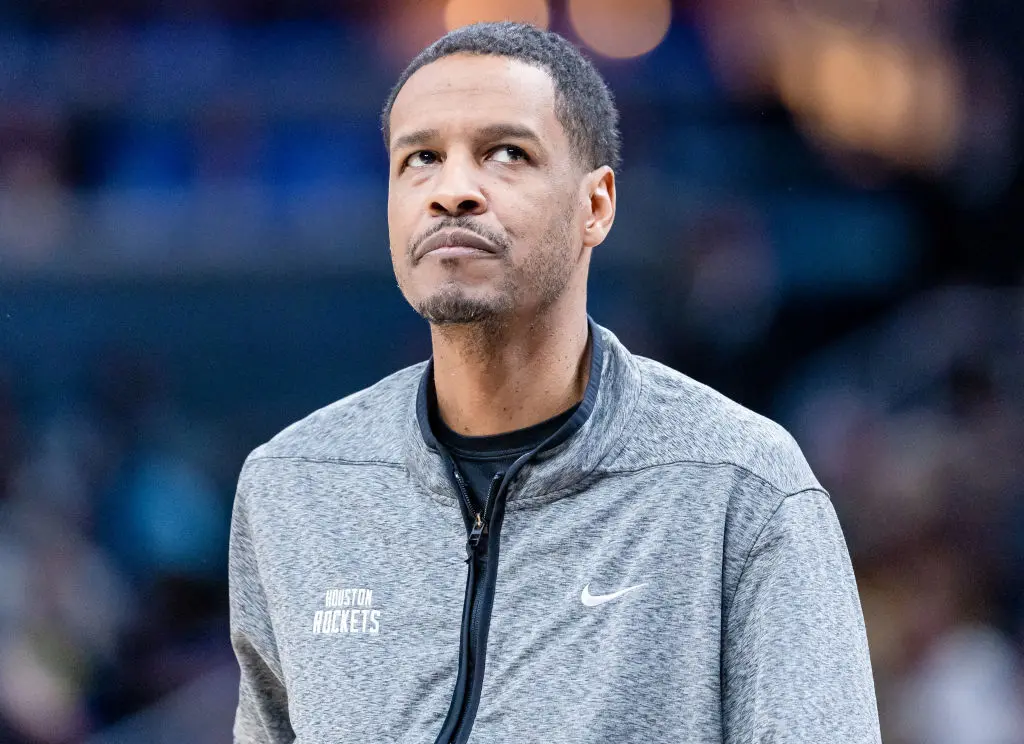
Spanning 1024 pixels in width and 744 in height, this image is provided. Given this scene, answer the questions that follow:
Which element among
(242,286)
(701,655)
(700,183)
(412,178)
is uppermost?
(700,183)

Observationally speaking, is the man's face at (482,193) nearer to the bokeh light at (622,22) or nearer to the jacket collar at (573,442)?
the jacket collar at (573,442)

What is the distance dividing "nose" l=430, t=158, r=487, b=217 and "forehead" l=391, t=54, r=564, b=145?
0.08 m

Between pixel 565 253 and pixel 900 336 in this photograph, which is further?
pixel 900 336

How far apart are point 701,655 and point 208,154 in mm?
4913

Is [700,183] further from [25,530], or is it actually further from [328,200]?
[25,530]

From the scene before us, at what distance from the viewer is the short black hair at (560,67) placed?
2.02 meters

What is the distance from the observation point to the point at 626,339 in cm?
554

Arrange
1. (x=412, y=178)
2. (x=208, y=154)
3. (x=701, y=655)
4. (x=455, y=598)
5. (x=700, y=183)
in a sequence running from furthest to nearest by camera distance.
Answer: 1. (x=208, y=154)
2. (x=700, y=183)
3. (x=412, y=178)
4. (x=455, y=598)
5. (x=701, y=655)

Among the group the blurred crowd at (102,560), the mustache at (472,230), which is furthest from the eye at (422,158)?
the blurred crowd at (102,560)

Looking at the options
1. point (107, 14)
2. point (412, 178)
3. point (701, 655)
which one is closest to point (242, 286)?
point (107, 14)

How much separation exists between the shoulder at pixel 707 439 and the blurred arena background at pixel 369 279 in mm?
3084

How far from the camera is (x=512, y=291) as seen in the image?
189 cm

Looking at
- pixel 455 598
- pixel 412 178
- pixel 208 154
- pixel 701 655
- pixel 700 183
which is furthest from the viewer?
pixel 208 154

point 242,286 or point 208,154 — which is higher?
point 208,154
